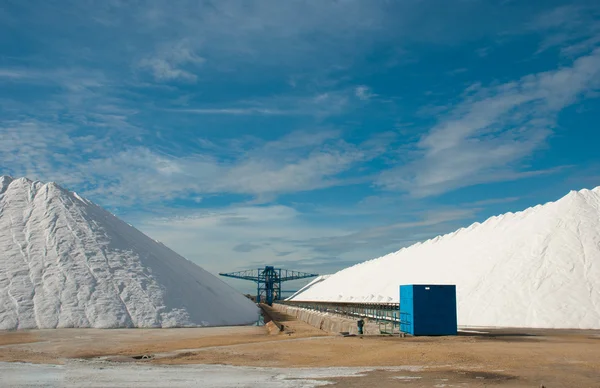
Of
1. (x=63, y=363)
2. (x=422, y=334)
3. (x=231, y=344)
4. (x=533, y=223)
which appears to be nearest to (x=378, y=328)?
(x=422, y=334)

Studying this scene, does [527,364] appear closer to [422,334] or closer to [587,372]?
[587,372]

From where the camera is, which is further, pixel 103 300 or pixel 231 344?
Answer: pixel 103 300

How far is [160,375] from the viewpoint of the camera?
12.5 meters

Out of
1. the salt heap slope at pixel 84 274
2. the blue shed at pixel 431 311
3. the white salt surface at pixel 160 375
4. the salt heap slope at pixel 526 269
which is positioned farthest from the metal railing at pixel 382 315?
the white salt surface at pixel 160 375

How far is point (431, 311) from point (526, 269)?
13263 mm

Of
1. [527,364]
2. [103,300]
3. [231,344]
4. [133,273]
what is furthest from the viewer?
[133,273]

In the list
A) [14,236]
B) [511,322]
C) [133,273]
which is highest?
[14,236]

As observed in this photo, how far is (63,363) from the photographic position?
15.0 m

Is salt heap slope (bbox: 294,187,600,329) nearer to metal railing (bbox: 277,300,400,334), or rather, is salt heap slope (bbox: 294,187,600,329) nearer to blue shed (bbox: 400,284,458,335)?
metal railing (bbox: 277,300,400,334)

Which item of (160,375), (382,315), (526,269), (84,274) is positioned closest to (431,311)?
(382,315)

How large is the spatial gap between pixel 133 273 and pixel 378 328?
15.6 m

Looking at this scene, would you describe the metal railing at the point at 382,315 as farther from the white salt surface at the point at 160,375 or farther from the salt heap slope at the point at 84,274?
the white salt surface at the point at 160,375

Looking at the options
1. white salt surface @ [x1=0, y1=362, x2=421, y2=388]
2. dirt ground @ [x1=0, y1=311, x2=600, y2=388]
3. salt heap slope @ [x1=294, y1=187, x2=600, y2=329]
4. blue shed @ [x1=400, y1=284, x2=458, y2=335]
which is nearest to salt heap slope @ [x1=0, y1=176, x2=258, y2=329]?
dirt ground @ [x1=0, y1=311, x2=600, y2=388]

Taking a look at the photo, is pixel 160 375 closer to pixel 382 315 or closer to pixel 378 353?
pixel 378 353
